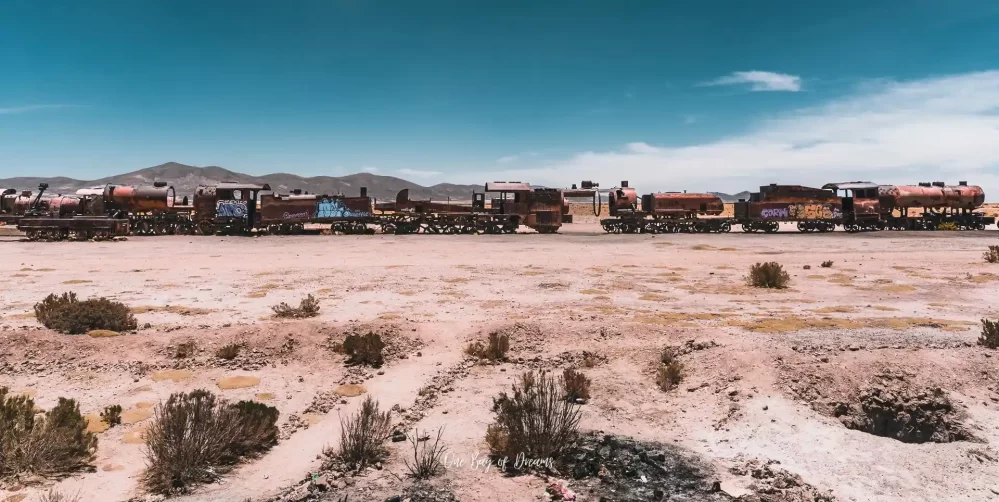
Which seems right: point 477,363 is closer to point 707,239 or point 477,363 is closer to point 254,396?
point 254,396

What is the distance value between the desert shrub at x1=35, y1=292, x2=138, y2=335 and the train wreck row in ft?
84.4

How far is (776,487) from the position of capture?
5227 millimetres

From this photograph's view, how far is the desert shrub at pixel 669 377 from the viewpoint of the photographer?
7824 mm

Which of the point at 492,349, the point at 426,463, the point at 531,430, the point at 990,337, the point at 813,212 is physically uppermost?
the point at 813,212

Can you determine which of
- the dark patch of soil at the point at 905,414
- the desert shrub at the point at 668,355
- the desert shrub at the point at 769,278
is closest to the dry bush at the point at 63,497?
A: the desert shrub at the point at 668,355

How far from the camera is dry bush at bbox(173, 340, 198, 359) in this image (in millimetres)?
8609

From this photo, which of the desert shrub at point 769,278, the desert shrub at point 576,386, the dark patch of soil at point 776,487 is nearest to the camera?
the dark patch of soil at point 776,487

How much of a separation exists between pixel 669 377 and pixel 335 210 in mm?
31754

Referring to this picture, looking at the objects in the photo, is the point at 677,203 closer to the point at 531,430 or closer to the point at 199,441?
the point at 531,430

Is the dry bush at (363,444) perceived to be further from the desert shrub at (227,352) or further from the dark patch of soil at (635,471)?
the desert shrub at (227,352)

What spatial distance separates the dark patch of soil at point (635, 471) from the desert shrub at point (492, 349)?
9.06 ft

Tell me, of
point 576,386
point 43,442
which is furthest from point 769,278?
point 43,442

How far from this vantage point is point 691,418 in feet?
22.8

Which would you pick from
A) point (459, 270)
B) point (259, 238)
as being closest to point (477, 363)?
point (459, 270)
